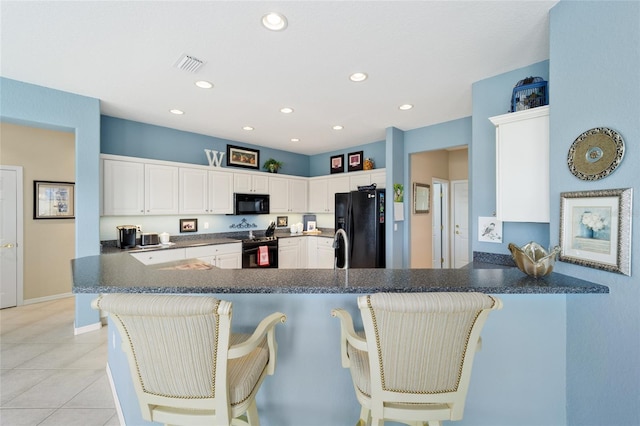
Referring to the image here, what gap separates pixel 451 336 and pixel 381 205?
3430 millimetres

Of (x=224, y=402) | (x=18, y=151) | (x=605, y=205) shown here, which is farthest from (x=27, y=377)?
(x=605, y=205)

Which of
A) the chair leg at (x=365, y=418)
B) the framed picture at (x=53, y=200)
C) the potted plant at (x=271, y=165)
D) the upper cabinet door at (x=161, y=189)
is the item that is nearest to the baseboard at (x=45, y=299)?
the framed picture at (x=53, y=200)

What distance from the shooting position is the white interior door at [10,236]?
12.2ft

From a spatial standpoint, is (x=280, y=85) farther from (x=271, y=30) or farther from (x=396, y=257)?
(x=396, y=257)

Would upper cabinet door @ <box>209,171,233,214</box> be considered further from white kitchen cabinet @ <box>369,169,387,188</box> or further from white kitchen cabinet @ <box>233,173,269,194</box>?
white kitchen cabinet @ <box>369,169,387,188</box>

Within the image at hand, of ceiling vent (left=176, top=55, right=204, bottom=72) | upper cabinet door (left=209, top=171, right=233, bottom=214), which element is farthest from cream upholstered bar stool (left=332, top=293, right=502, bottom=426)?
upper cabinet door (left=209, top=171, right=233, bottom=214)

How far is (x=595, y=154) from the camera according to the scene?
1387mm

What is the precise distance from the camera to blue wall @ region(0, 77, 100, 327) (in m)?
2.82

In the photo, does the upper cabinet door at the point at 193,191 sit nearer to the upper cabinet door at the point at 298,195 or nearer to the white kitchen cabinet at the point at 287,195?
the white kitchen cabinet at the point at 287,195

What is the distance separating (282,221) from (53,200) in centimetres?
363

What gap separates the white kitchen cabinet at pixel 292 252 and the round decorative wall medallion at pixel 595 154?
4.23m

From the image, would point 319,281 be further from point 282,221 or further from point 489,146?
point 282,221

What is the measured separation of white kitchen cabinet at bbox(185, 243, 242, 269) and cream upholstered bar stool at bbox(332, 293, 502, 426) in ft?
11.6

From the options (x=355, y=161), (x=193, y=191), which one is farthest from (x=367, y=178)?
(x=193, y=191)
